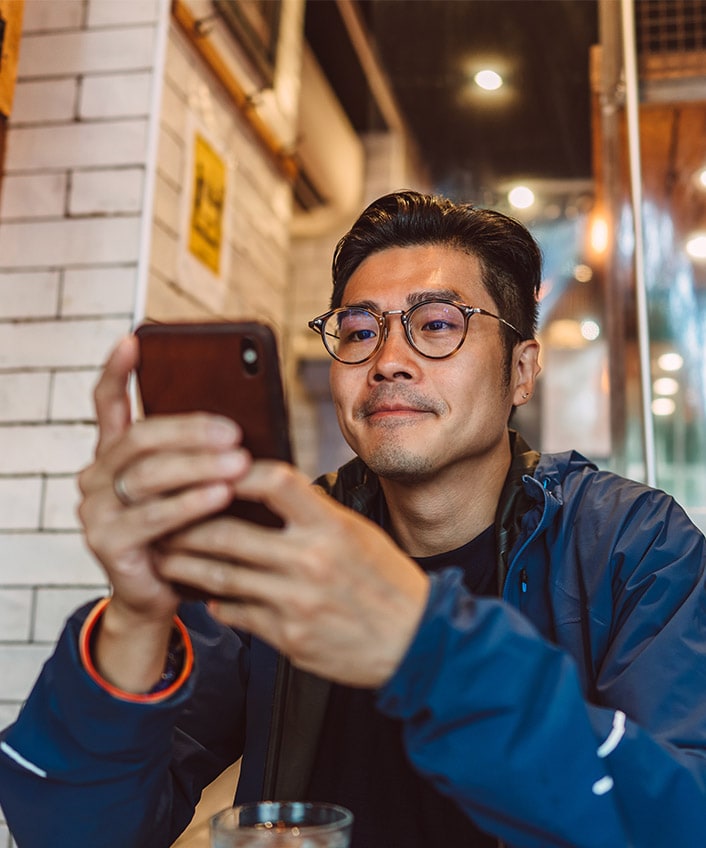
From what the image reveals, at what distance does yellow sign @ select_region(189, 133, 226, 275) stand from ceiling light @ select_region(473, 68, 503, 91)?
54.6 inches

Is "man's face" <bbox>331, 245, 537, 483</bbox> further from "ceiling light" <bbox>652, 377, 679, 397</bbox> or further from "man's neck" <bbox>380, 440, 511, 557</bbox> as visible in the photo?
"ceiling light" <bbox>652, 377, 679, 397</bbox>

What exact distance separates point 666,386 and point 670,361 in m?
0.09

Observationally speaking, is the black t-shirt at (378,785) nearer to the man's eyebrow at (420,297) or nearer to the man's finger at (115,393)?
the man's eyebrow at (420,297)

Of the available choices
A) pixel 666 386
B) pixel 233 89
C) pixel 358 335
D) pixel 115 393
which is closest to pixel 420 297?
pixel 358 335

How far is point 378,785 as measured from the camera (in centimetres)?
126

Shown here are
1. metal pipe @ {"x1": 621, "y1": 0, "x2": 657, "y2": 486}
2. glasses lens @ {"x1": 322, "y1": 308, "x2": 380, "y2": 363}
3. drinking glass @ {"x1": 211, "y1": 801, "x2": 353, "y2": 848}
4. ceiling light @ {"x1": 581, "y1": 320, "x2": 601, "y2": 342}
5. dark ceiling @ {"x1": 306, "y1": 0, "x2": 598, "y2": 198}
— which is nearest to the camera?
drinking glass @ {"x1": 211, "y1": 801, "x2": 353, "y2": 848}

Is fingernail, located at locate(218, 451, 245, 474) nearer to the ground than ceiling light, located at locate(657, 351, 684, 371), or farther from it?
nearer to the ground

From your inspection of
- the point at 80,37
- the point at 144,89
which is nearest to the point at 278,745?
the point at 144,89

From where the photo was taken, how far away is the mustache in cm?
132

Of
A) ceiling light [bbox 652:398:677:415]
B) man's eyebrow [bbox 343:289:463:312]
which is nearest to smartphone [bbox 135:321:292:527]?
man's eyebrow [bbox 343:289:463:312]

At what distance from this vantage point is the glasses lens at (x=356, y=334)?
1.42m

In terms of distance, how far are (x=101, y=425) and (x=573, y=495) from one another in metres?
0.78

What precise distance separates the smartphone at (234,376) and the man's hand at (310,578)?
0.04m

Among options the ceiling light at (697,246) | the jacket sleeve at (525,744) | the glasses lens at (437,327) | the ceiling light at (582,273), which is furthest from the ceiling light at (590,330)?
the jacket sleeve at (525,744)
